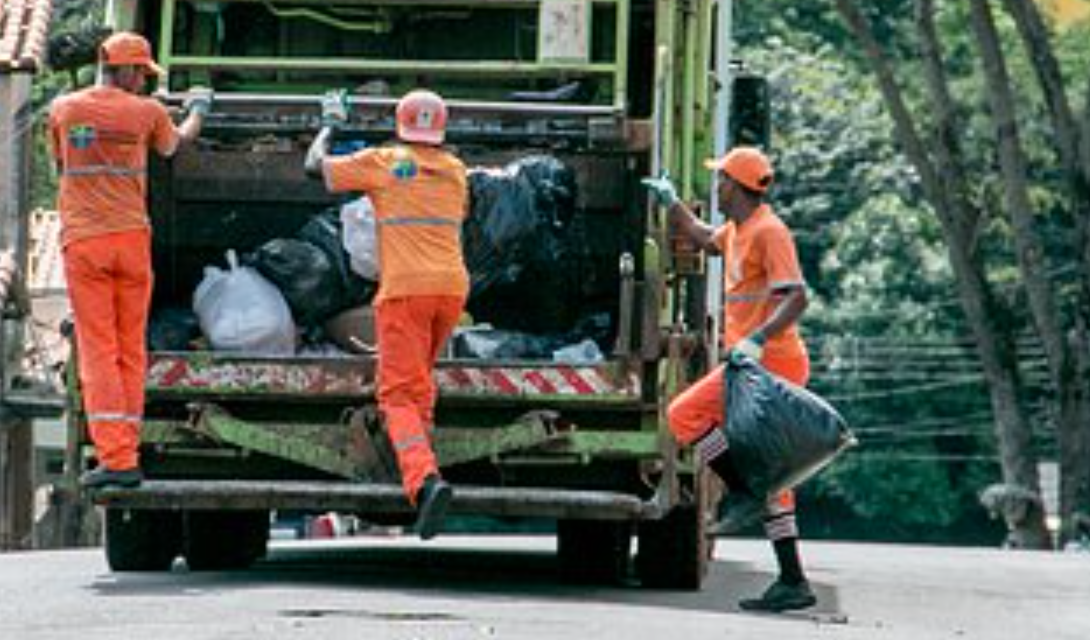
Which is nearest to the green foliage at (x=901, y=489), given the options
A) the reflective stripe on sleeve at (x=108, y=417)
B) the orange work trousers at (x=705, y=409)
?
the orange work trousers at (x=705, y=409)

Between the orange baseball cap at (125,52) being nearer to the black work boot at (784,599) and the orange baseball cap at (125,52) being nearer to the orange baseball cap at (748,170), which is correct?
the orange baseball cap at (748,170)

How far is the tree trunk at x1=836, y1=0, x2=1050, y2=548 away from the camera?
28578 millimetres

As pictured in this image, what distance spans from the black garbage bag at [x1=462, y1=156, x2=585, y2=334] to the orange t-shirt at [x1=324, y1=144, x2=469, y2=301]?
585mm

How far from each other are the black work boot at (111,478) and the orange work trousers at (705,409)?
6.66 feet

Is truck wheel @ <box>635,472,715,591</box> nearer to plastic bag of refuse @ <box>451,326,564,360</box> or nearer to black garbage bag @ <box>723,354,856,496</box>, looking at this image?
plastic bag of refuse @ <box>451,326,564,360</box>

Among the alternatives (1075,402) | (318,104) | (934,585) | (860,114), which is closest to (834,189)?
(860,114)

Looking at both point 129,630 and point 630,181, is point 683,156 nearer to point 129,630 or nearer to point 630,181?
point 630,181

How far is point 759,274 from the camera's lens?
45.0ft

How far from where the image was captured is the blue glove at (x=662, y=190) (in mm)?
13773

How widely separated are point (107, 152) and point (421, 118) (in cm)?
124

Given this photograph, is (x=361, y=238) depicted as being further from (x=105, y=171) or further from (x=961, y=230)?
(x=961, y=230)

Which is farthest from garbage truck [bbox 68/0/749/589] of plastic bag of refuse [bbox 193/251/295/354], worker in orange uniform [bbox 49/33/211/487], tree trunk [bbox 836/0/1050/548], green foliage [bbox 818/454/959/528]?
green foliage [bbox 818/454/959/528]

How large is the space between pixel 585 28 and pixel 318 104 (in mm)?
1146

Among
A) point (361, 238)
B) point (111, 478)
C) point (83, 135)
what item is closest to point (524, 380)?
point (361, 238)
